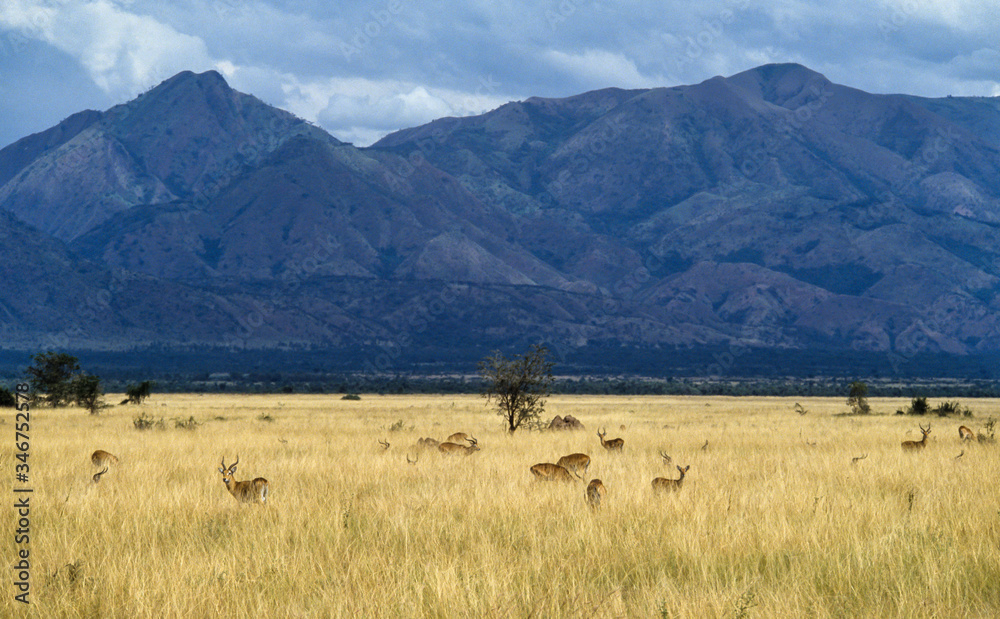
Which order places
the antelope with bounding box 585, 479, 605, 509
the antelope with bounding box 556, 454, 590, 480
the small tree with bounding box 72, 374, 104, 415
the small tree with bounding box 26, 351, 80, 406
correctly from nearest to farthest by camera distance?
the antelope with bounding box 585, 479, 605, 509 < the antelope with bounding box 556, 454, 590, 480 < the small tree with bounding box 72, 374, 104, 415 < the small tree with bounding box 26, 351, 80, 406

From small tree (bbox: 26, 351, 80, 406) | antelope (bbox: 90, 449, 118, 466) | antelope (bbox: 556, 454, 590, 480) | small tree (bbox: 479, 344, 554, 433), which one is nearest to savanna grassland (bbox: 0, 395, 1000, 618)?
antelope (bbox: 556, 454, 590, 480)

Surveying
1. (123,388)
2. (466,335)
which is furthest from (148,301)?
(123,388)

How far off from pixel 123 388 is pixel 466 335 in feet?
376

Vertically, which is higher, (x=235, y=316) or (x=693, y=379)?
(x=235, y=316)

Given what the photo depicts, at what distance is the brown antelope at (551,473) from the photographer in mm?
12305

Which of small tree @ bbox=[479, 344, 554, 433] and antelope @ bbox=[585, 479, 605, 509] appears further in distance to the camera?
small tree @ bbox=[479, 344, 554, 433]

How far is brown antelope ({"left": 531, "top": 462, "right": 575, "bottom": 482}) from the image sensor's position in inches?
484

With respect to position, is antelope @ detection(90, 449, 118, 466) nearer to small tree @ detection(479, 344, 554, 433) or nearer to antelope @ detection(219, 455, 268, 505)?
antelope @ detection(219, 455, 268, 505)


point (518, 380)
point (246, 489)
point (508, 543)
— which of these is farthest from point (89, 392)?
point (508, 543)

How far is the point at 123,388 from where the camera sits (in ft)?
286

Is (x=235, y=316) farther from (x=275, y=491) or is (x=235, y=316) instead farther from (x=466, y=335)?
(x=275, y=491)

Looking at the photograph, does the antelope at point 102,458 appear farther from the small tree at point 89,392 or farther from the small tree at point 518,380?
the small tree at point 89,392

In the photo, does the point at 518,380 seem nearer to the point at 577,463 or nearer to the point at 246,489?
the point at 577,463

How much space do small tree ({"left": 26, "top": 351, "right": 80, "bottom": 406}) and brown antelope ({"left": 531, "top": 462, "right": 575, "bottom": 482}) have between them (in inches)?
1421
